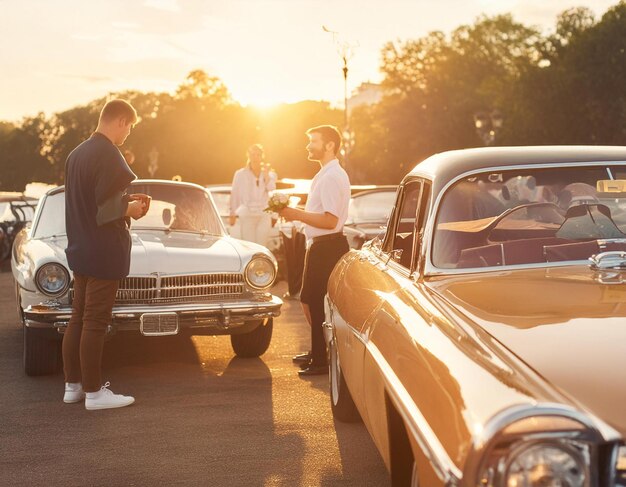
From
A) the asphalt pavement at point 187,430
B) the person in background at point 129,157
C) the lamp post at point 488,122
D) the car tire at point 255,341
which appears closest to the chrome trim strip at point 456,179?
the asphalt pavement at point 187,430

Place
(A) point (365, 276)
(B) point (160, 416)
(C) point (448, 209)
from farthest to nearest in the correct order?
(B) point (160, 416) → (A) point (365, 276) → (C) point (448, 209)

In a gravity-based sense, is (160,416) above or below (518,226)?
below

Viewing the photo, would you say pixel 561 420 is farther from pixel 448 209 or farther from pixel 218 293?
pixel 218 293

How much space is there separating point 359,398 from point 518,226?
111cm

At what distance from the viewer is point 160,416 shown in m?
6.64

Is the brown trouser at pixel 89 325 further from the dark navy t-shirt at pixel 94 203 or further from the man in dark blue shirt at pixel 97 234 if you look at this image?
the dark navy t-shirt at pixel 94 203

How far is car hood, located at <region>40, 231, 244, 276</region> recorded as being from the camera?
814 cm

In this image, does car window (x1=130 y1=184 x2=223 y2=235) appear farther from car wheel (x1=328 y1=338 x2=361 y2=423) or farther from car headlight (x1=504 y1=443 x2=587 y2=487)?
car headlight (x1=504 y1=443 x2=587 y2=487)

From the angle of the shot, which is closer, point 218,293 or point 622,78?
point 218,293

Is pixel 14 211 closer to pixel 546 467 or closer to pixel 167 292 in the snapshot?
pixel 167 292

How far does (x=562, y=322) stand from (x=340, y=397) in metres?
3.08

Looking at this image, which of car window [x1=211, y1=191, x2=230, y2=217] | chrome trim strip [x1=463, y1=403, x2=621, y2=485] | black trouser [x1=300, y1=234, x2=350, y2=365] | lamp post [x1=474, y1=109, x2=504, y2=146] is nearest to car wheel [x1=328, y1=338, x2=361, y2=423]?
black trouser [x1=300, y1=234, x2=350, y2=365]

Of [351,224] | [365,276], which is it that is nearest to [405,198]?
[365,276]

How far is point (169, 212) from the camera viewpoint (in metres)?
9.67
